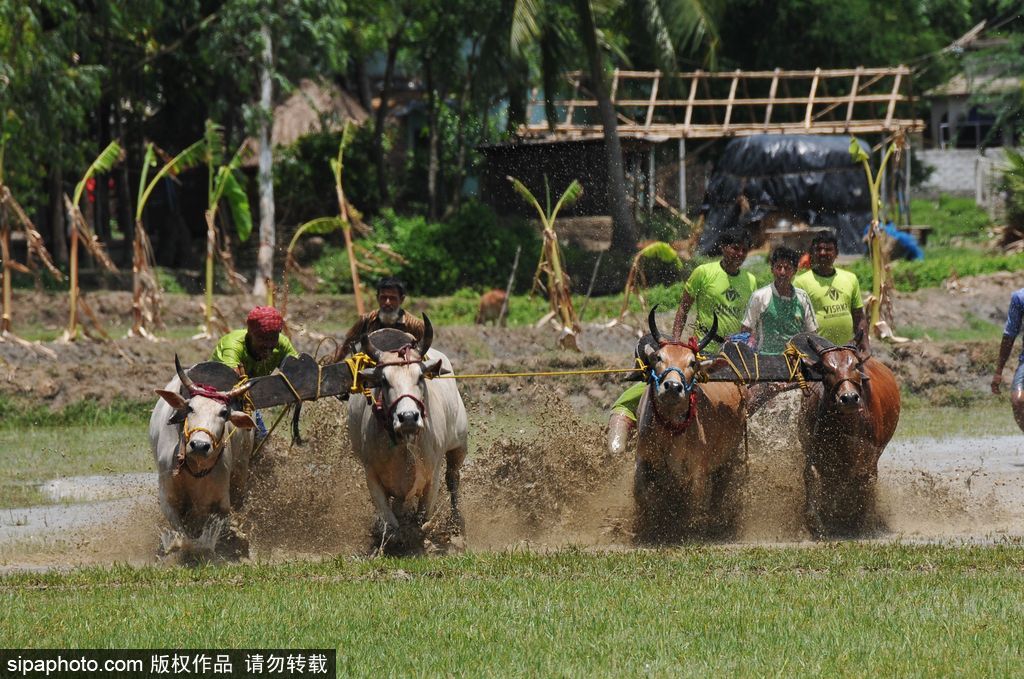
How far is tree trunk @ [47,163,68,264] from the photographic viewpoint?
29638 mm

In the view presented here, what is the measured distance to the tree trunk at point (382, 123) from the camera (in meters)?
32.8

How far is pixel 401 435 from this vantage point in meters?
8.73

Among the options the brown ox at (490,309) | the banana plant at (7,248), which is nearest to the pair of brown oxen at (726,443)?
the banana plant at (7,248)

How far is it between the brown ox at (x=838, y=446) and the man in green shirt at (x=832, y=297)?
0.66m

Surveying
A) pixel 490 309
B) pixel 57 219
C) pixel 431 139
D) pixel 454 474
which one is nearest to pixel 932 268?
pixel 490 309

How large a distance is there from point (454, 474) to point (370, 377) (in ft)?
5.85

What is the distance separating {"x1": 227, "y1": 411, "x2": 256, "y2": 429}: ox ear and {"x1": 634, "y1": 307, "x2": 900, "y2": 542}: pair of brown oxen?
2.51 meters

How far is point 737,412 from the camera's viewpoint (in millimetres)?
9844

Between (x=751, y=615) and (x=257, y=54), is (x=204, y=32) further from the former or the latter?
(x=751, y=615)

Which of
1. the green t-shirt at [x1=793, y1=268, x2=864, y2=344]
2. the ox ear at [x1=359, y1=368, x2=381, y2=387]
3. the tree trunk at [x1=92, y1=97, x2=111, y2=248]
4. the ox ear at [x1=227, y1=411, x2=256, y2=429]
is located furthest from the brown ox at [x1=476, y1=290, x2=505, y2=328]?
the ox ear at [x1=227, y1=411, x2=256, y2=429]

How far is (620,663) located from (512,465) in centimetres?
446

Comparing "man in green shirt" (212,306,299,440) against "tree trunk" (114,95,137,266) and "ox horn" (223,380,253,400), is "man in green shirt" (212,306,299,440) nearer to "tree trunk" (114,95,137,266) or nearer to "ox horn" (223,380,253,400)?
"ox horn" (223,380,253,400)

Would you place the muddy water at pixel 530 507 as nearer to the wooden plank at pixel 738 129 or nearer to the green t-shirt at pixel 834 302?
the green t-shirt at pixel 834 302

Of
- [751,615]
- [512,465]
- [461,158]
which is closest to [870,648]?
[751,615]
